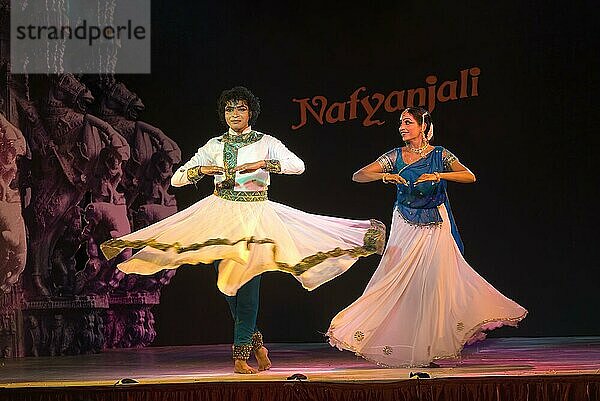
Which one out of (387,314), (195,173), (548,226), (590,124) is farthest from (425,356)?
(590,124)

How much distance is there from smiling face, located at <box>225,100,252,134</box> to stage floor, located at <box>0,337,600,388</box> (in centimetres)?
125

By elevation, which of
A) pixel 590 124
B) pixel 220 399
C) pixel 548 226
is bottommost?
pixel 220 399

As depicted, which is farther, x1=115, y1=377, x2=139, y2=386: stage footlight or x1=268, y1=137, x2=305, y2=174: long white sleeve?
x1=268, y1=137, x2=305, y2=174: long white sleeve

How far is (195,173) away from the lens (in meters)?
5.16

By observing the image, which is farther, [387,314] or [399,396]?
[387,314]

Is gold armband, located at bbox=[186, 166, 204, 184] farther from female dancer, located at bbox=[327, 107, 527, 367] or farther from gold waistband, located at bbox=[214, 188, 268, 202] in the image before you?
female dancer, located at bbox=[327, 107, 527, 367]

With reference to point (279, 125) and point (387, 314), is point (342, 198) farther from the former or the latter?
point (387, 314)

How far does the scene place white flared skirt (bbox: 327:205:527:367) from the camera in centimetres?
525

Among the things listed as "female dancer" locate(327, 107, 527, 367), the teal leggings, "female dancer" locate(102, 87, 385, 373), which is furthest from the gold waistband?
"female dancer" locate(327, 107, 527, 367)

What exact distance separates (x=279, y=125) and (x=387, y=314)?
6.15 ft

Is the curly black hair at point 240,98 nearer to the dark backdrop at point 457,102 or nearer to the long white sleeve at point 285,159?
the long white sleeve at point 285,159

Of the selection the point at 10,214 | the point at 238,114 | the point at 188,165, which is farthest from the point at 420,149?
the point at 10,214

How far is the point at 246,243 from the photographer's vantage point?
4953 mm

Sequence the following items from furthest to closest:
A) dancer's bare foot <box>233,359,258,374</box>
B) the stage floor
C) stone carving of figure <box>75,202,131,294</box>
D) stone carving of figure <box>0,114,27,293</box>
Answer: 1. stone carving of figure <box>75,202,131,294</box>
2. stone carving of figure <box>0,114,27,293</box>
3. dancer's bare foot <box>233,359,258,374</box>
4. the stage floor
